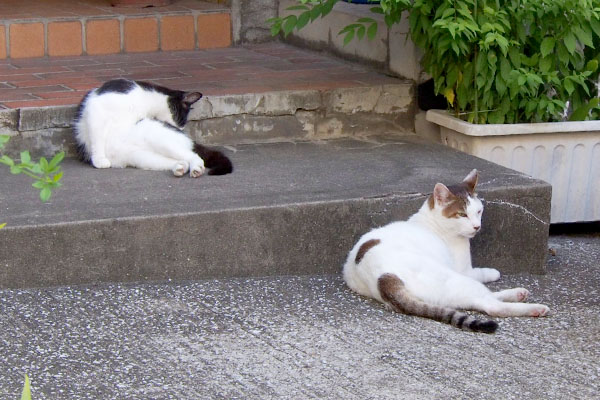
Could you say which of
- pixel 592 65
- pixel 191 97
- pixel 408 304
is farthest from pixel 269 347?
pixel 592 65

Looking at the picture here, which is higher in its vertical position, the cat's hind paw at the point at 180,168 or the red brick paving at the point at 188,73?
the red brick paving at the point at 188,73

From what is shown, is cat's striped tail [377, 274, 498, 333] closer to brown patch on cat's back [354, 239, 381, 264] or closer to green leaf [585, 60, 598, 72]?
brown patch on cat's back [354, 239, 381, 264]

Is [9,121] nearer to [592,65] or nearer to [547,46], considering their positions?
[547,46]

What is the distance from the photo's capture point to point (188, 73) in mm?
5273

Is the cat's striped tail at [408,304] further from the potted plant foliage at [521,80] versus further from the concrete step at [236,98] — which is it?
the concrete step at [236,98]

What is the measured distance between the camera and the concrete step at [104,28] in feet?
18.7

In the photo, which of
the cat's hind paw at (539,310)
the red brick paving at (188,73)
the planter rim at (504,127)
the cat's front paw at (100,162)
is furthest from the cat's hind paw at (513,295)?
the cat's front paw at (100,162)

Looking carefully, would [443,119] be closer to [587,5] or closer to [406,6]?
[406,6]

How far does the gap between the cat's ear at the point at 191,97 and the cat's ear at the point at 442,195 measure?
1.33 m

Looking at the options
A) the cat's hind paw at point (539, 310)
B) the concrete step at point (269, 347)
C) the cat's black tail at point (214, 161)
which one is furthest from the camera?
the cat's black tail at point (214, 161)

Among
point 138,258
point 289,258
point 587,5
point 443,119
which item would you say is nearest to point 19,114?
point 138,258

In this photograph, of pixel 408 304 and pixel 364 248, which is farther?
pixel 364 248

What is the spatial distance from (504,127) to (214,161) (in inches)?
58.0

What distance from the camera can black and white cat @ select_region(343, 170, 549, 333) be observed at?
3.33 meters
